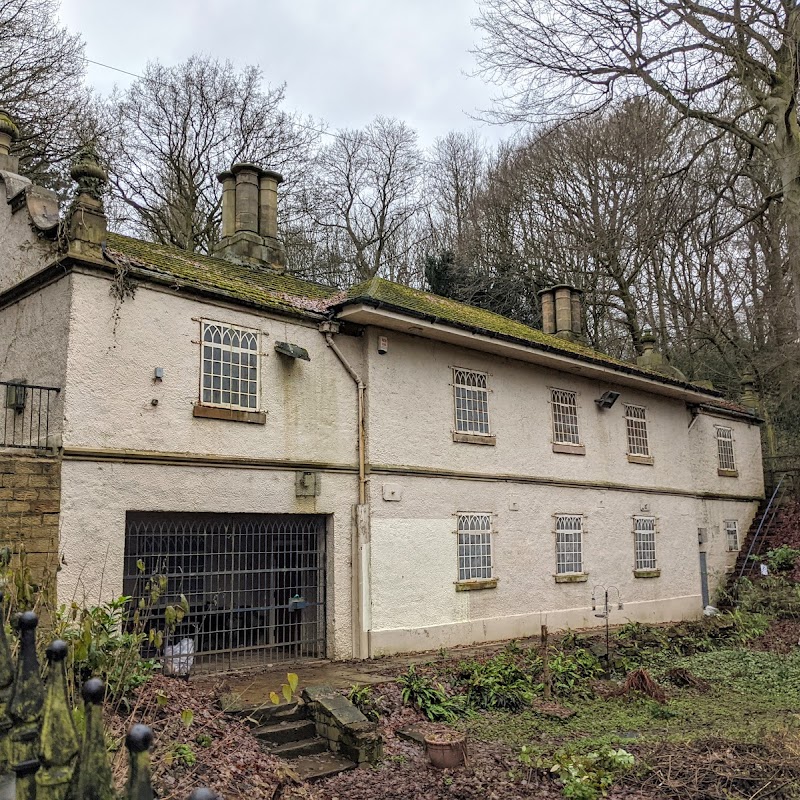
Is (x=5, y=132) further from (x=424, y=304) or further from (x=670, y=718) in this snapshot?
(x=670, y=718)

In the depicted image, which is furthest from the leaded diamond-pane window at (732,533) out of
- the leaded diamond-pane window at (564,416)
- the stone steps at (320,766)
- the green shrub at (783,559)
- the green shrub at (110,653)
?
the green shrub at (110,653)

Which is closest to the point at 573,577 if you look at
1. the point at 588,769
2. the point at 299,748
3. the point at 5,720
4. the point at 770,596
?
the point at 770,596

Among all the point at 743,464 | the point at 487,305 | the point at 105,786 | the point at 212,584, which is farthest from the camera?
the point at 487,305

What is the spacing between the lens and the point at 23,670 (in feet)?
9.08

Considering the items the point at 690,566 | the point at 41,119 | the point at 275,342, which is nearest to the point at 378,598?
the point at 275,342

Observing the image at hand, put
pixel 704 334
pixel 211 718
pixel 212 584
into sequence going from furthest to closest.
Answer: pixel 704 334
pixel 212 584
pixel 211 718

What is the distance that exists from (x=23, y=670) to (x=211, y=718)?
5.24 metres

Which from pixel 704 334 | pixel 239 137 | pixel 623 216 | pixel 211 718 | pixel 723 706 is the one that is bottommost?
pixel 723 706

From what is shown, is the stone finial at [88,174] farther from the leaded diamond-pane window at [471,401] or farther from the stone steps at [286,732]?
the stone steps at [286,732]

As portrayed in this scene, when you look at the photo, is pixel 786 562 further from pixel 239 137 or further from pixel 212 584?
pixel 239 137

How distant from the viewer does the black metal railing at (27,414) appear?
32.0 feet

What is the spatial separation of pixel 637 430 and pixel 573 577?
5.07 meters

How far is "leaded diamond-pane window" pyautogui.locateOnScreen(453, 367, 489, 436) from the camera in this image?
48.7ft

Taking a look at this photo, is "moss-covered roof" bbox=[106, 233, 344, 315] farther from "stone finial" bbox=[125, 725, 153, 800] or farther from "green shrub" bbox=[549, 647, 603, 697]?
"stone finial" bbox=[125, 725, 153, 800]
